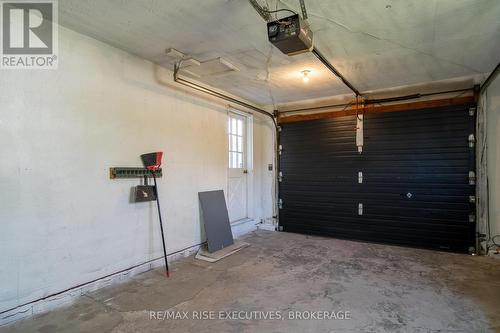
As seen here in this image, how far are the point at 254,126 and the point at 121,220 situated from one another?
3.46 m

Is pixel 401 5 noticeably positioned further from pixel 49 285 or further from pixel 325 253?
pixel 49 285

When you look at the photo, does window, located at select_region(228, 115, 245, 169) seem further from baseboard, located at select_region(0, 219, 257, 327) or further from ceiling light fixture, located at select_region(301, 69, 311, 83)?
baseboard, located at select_region(0, 219, 257, 327)

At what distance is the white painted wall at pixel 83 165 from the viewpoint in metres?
2.39

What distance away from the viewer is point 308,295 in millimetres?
2844

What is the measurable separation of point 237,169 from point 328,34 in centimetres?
319

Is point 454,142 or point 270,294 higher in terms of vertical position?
point 454,142

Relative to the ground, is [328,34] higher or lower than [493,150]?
higher

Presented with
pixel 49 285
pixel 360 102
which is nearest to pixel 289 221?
pixel 360 102

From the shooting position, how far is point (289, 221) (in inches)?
227

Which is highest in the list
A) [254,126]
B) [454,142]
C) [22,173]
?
[254,126]

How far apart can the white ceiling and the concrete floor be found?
2.64 meters

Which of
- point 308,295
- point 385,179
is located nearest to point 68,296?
point 308,295

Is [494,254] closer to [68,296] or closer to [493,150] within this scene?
[493,150]

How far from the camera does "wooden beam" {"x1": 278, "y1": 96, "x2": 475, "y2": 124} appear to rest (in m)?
4.34
